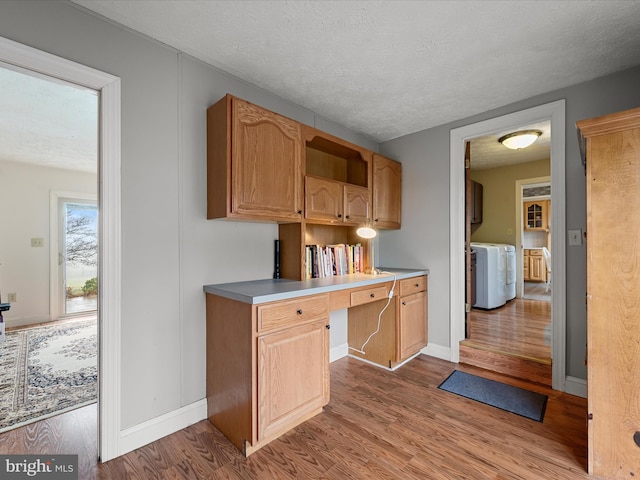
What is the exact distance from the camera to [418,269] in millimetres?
3055

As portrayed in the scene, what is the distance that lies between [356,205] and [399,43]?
122 centimetres

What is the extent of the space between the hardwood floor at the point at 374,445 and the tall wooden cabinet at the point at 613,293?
24cm

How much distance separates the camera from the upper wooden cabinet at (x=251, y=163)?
5.73 ft

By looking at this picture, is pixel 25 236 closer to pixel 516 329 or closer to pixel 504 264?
pixel 516 329

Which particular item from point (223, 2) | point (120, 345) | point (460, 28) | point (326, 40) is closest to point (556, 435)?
point (460, 28)

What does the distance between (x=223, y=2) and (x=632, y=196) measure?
2128mm

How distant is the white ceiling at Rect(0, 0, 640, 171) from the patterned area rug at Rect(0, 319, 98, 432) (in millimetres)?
2452

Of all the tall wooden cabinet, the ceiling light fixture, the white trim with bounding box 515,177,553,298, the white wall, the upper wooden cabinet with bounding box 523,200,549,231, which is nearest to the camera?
the tall wooden cabinet

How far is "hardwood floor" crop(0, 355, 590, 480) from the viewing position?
1444mm

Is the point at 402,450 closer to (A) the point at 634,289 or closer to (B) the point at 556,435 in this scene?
(B) the point at 556,435

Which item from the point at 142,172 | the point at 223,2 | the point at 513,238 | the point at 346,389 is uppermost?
the point at 223,2

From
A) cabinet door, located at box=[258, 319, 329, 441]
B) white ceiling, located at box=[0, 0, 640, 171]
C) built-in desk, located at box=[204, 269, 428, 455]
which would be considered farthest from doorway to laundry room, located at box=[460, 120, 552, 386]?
cabinet door, located at box=[258, 319, 329, 441]

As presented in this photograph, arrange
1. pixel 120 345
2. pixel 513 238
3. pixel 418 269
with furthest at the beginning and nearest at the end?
pixel 513 238
pixel 418 269
pixel 120 345

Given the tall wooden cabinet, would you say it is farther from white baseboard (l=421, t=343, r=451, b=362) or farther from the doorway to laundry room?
white baseboard (l=421, t=343, r=451, b=362)
